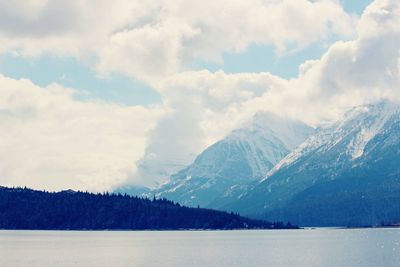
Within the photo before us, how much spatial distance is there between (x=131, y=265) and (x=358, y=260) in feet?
220

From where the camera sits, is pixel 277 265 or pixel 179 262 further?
pixel 179 262

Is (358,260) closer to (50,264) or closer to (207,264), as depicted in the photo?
(207,264)

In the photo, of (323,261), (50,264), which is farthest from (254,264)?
(50,264)

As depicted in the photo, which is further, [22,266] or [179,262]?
[179,262]

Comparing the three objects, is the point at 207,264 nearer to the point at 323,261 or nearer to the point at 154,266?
the point at 154,266

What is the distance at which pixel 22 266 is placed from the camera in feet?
613

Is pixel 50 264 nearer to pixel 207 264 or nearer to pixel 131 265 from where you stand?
pixel 131 265

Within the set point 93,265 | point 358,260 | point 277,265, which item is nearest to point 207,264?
point 277,265

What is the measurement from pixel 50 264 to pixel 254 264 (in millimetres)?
59190

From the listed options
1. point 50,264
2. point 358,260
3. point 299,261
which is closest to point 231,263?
point 299,261

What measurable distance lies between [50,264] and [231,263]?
5276 cm

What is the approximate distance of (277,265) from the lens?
186 metres

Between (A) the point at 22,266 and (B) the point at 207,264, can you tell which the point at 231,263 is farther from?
(A) the point at 22,266

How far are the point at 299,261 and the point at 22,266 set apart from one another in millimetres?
→ 79787
